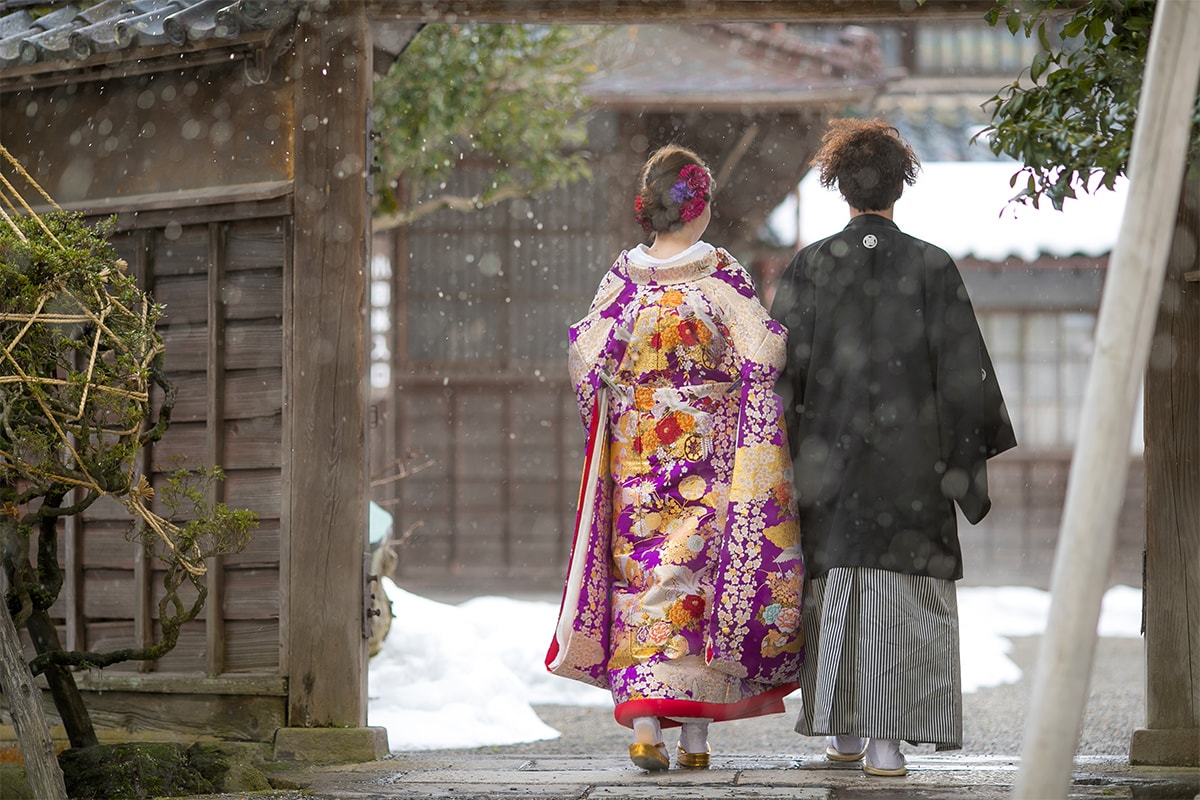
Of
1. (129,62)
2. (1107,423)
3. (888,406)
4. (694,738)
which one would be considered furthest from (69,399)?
(1107,423)

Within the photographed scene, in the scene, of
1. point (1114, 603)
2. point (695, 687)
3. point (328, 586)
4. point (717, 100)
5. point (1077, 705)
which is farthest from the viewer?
point (1114, 603)

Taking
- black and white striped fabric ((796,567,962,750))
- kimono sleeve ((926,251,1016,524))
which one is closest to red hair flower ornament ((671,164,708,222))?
kimono sleeve ((926,251,1016,524))

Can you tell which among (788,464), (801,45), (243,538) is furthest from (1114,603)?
(243,538)

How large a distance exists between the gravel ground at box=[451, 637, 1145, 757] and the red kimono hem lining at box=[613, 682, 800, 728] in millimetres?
1280

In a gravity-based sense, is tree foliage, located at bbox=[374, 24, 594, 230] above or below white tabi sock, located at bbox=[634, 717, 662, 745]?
above

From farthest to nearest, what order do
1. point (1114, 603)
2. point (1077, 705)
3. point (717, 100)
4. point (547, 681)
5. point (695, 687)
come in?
1. point (1114, 603)
2. point (717, 100)
3. point (547, 681)
4. point (695, 687)
5. point (1077, 705)

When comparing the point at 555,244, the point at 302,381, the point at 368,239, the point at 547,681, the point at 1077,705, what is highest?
the point at 555,244

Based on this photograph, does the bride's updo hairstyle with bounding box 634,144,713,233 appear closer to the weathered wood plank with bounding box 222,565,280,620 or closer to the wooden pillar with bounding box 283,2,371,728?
the wooden pillar with bounding box 283,2,371,728

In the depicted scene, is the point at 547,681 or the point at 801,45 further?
the point at 801,45

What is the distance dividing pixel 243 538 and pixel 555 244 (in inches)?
350

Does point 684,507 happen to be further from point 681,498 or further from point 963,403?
point 963,403

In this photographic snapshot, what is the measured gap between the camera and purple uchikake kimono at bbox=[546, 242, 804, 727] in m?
4.39

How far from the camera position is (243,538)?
4453mm

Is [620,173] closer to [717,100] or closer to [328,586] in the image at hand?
[717,100]
